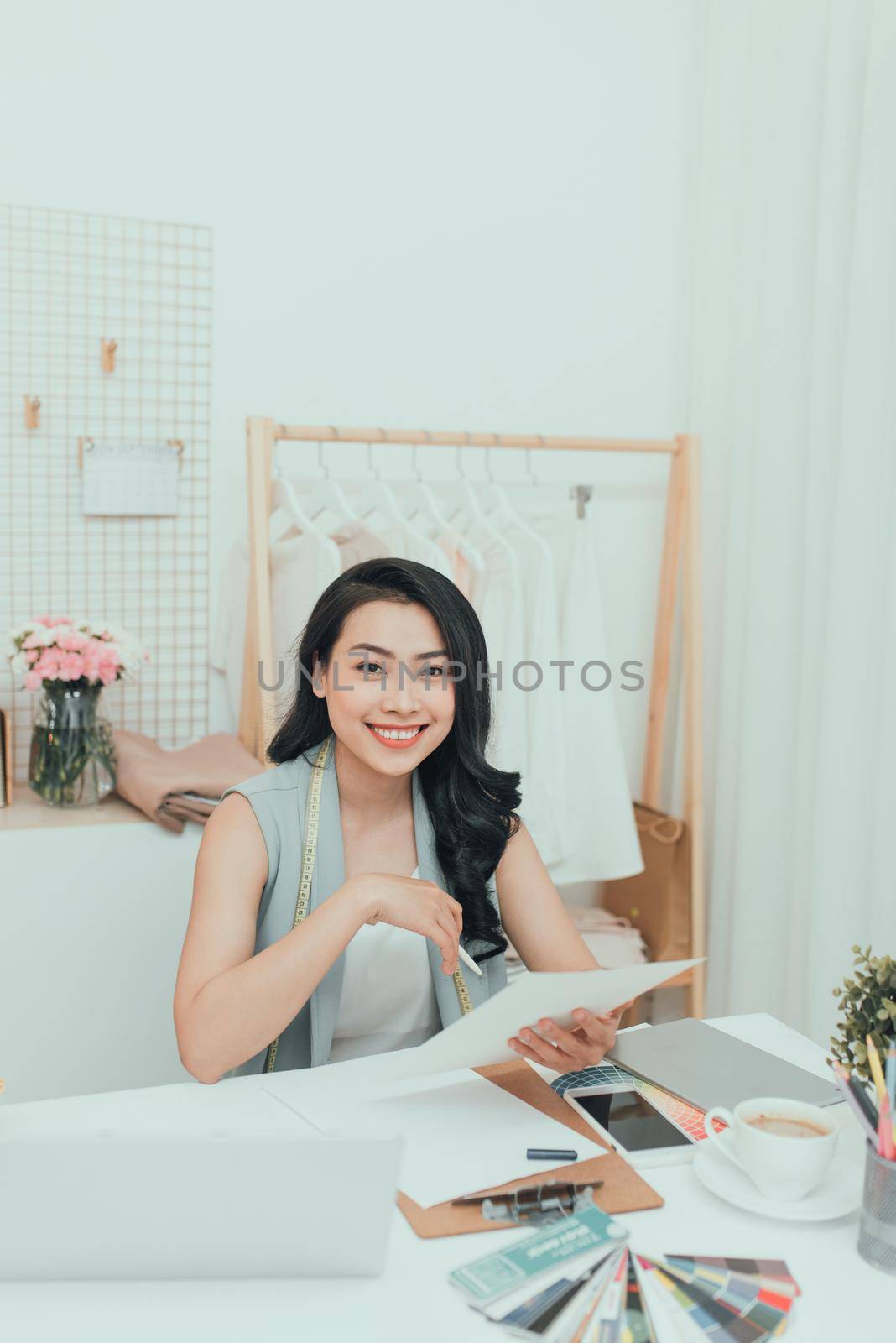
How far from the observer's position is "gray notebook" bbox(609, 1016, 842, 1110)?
1313mm

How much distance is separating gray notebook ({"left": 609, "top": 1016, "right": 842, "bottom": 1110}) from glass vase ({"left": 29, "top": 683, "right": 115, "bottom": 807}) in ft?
4.41

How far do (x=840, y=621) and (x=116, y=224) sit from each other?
171cm

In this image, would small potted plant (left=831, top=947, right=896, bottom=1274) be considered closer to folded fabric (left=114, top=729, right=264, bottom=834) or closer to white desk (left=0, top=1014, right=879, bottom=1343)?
white desk (left=0, top=1014, right=879, bottom=1343)

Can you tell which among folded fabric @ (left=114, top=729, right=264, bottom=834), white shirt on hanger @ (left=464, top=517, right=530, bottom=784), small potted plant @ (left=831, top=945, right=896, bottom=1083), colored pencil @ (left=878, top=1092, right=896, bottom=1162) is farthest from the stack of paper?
white shirt on hanger @ (left=464, top=517, right=530, bottom=784)

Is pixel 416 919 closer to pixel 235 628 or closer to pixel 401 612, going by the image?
pixel 401 612

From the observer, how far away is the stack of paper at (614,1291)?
2.94ft

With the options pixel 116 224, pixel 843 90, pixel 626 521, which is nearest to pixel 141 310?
pixel 116 224

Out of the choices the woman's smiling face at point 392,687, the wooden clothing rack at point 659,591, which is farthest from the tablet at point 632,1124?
the wooden clothing rack at point 659,591

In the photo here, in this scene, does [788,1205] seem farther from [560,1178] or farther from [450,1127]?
[450,1127]

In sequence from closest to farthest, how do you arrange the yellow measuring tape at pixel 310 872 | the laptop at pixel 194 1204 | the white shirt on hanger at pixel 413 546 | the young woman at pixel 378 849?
the laptop at pixel 194 1204
the young woman at pixel 378 849
the yellow measuring tape at pixel 310 872
the white shirt on hanger at pixel 413 546

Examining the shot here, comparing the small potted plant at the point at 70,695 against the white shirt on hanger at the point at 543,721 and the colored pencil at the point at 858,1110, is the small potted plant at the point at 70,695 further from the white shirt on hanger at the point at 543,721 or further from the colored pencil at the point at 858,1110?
the colored pencil at the point at 858,1110

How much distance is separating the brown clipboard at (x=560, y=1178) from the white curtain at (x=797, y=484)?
1.23 meters

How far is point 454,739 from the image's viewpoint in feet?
5.57

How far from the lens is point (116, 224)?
2.62m
